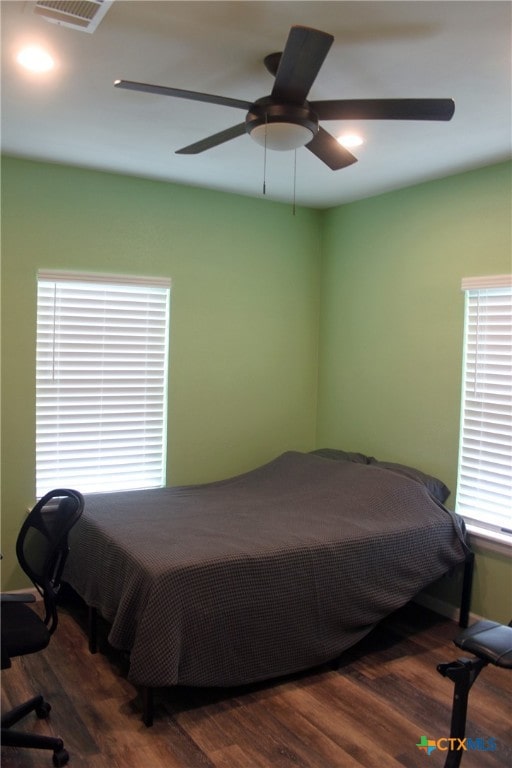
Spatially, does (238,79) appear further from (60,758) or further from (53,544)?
(60,758)

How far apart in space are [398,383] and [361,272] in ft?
2.86

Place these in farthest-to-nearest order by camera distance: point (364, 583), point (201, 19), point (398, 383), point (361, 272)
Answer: point (361, 272)
point (398, 383)
point (364, 583)
point (201, 19)

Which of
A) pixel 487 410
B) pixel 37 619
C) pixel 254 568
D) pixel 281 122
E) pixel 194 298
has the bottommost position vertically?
pixel 37 619

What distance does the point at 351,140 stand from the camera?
321 cm

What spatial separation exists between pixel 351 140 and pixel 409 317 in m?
1.31

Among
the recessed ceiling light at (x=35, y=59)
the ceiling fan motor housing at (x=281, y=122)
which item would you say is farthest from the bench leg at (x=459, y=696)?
the recessed ceiling light at (x=35, y=59)

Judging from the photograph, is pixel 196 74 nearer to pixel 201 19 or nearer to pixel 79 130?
pixel 201 19

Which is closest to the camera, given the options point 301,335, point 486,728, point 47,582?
point 47,582

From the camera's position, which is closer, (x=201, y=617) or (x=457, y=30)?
(x=457, y=30)

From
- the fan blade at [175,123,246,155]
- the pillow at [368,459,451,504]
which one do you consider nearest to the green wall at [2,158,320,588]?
the pillow at [368,459,451,504]

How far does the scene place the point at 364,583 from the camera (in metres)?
3.11

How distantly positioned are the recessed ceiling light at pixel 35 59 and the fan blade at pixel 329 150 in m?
1.05

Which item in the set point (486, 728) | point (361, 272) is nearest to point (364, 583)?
point (486, 728)

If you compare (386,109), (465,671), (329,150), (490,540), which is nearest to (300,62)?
(386,109)
